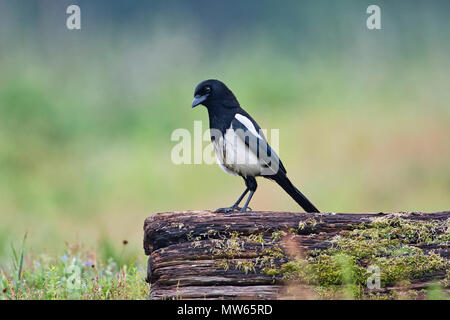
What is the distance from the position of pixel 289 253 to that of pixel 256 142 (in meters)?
1.25

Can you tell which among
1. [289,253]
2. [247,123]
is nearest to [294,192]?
[247,123]

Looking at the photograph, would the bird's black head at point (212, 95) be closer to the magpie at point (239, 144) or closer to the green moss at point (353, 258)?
the magpie at point (239, 144)

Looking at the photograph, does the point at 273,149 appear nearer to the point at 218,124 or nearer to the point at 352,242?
the point at 218,124

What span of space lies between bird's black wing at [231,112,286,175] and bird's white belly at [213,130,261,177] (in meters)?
0.03

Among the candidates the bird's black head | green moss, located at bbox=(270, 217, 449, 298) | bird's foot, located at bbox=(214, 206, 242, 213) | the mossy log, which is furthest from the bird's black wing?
green moss, located at bbox=(270, 217, 449, 298)

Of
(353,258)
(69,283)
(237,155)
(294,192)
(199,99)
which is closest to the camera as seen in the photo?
(353,258)

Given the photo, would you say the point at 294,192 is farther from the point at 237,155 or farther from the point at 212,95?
the point at 212,95

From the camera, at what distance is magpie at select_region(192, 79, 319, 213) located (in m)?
4.65

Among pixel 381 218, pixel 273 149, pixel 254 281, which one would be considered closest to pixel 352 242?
pixel 381 218

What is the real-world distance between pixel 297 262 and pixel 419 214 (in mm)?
902

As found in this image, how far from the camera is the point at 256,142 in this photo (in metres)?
4.68
